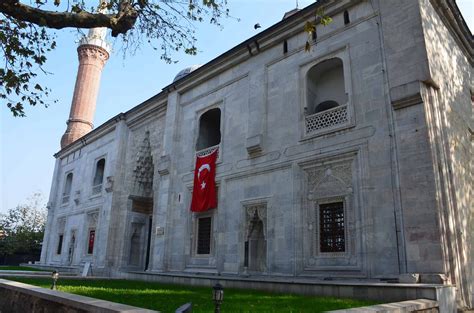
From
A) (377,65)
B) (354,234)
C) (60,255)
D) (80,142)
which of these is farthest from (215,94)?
(60,255)

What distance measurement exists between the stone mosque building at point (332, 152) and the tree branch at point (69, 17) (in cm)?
574

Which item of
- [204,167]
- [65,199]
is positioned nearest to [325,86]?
[204,167]

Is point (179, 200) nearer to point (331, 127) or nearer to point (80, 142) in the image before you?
point (331, 127)

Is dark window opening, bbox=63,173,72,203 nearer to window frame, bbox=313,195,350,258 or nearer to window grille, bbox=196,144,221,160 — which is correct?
window grille, bbox=196,144,221,160

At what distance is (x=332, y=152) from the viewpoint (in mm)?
9820

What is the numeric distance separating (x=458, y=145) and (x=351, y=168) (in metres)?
3.01

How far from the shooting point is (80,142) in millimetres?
24109

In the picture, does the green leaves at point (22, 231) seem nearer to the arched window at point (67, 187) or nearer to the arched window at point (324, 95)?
the arched window at point (67, 187)

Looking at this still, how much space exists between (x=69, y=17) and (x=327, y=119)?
6.77m

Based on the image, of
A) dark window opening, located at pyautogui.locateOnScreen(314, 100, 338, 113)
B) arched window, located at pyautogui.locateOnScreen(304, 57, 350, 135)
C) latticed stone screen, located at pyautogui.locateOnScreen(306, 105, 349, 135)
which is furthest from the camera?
dark window opening, located at pyautogui.locateOnScreen(314, 100, 338, 113)

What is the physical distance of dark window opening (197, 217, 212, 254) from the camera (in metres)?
13.0

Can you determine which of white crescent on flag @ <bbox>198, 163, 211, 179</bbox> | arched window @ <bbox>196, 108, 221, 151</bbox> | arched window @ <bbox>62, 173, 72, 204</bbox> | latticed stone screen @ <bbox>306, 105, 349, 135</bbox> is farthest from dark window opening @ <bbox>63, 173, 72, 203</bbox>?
latticed stone screen @ <bbox>306, 105, 349, 135</bbox>

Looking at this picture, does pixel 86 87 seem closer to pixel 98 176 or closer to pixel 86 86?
pixel 86 86

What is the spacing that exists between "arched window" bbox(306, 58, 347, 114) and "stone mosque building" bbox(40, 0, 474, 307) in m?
0.04
